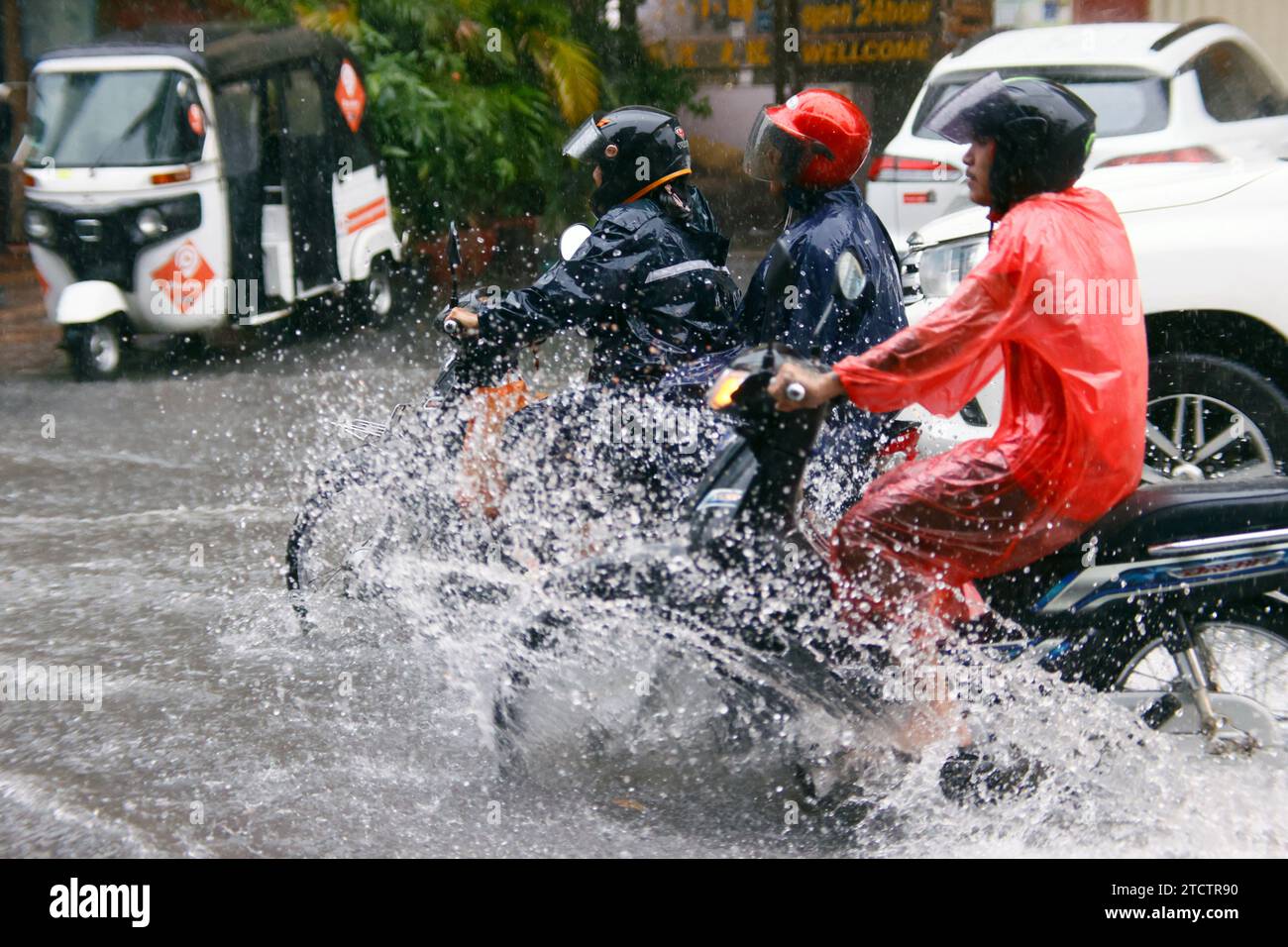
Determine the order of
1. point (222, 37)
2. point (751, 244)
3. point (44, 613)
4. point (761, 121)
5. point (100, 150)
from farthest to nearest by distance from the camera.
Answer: point (751, 244)
point (222, 37)
point (100, 150)
point (44, 613)
point (761, 121)

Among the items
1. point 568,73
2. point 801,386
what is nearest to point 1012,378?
point 801,386

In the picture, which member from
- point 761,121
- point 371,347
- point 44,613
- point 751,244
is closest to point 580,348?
point 371,347

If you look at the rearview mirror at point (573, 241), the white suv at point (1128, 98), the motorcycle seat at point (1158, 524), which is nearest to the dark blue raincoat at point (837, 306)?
the rearview mirror at point (573, 241)

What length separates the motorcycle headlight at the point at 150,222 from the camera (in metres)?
9.34

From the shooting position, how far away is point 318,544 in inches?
186

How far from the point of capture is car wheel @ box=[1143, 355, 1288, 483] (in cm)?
521

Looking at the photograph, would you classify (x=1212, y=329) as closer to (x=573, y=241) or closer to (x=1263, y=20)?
(x=573, y=241)

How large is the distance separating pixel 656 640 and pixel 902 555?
0.61m

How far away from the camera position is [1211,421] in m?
5.35

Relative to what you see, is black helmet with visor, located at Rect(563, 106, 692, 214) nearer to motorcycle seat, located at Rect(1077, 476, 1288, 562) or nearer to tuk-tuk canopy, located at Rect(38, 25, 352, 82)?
motorcycle seat, located at Rect(1077, 476, 1288, 562)

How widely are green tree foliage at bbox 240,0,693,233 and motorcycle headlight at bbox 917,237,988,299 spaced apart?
21.5 ft

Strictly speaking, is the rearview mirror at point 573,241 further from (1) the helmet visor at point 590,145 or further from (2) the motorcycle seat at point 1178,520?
(2) the motorcycle seat at point 1178,520

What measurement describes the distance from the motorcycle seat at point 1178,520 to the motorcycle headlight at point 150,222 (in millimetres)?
7512

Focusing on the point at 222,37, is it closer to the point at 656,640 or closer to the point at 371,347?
the point at 371,347
